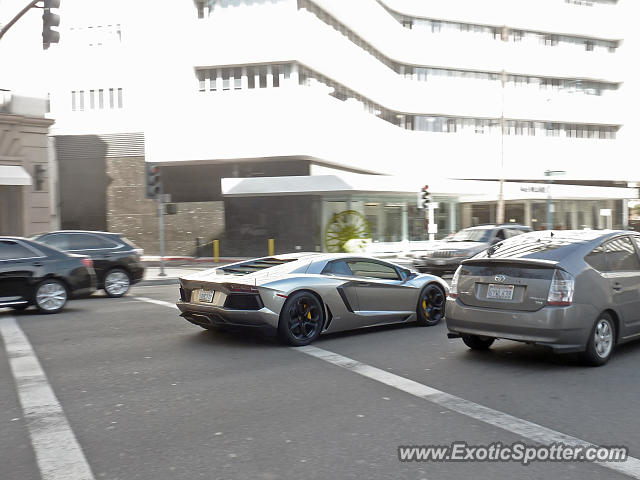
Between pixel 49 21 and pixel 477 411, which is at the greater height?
pixel 49 21

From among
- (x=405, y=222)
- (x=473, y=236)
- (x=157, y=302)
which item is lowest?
(x=157, y=302)

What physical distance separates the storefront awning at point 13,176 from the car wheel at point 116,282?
31.2ft

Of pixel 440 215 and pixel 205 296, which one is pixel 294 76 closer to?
pixel 440 215

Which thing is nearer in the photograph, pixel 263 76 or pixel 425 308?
pixel 425 308

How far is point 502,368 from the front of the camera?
6.70 meters

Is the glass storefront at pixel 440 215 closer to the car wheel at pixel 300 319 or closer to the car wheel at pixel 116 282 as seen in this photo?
the car wheel at pixel 116 282

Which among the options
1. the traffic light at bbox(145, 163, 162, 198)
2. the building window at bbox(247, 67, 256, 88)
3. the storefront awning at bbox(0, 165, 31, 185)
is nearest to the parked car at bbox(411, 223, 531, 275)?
the traffic light at bbox(145, 163, 162, 198)

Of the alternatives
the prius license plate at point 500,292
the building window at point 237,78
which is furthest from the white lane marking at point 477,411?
the building window at point 237,78

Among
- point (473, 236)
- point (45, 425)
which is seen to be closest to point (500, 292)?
point (45, 425)

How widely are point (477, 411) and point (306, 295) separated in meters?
3.35

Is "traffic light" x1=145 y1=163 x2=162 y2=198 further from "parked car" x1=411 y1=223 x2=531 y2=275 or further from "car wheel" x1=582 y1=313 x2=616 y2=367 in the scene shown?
"car wheel" x1=582 y1=313 x2=616 y2=367

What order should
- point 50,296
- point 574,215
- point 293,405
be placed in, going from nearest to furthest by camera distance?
point 293,405, point 50,296, point 574,215

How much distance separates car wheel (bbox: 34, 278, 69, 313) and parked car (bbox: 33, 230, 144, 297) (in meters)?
3.00

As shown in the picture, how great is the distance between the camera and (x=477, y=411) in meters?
5.14
